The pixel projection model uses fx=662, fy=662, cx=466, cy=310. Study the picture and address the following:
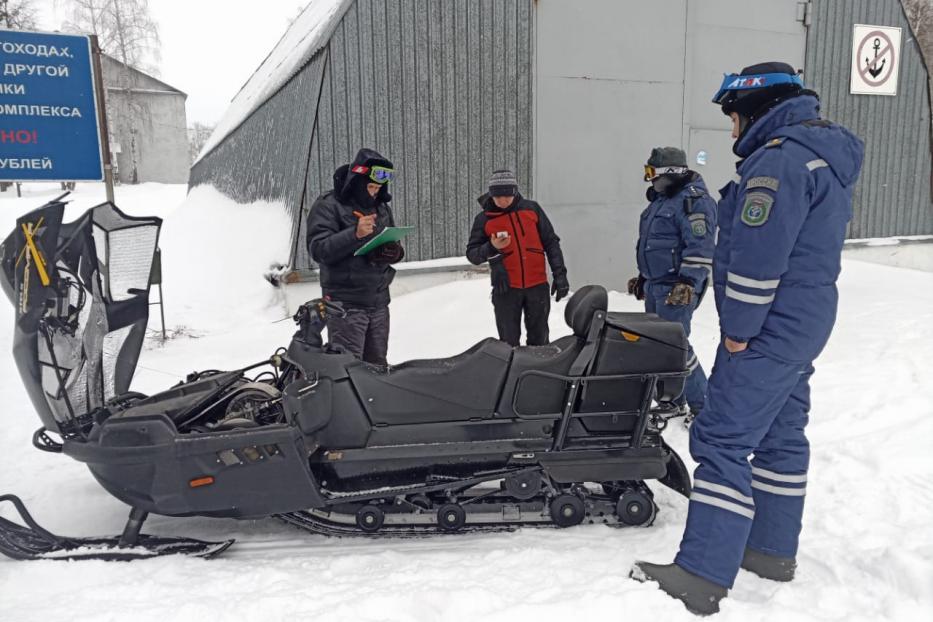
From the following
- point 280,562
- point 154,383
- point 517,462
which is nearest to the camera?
point 280,562

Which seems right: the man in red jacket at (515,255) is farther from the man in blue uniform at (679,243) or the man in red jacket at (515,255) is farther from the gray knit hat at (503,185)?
the man in blue uniform at (679,243)

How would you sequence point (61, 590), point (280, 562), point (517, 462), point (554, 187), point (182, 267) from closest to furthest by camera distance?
point (61, 590), point (280, 562), point (517, 462), point (554, 187), point (182, 267)

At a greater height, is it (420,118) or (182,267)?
(420,118)

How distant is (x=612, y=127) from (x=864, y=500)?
5811mm

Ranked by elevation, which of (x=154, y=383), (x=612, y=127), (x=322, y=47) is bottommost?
(x=154, y=383)

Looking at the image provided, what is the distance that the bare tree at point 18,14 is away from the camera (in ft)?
59.9

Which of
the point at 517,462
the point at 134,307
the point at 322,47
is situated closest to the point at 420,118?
the point at 322,47

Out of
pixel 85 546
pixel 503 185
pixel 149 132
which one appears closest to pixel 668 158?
pixel 503 185

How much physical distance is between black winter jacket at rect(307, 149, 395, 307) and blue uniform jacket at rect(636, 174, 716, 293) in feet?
5.66

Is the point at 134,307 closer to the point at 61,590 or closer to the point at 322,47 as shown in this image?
the point at 61,590

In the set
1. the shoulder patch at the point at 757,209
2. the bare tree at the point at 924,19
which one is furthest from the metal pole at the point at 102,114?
the bare tree at the point at 924,19

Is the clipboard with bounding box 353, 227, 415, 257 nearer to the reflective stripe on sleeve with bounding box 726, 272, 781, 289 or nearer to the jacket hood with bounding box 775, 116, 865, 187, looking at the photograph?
the reflective stripe on sleeve with bounding box 726, 272, 781, 289

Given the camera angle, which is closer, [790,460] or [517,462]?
[790,460]

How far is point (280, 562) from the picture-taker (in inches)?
106
